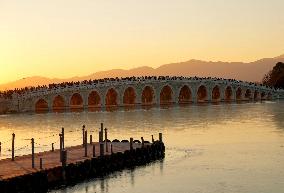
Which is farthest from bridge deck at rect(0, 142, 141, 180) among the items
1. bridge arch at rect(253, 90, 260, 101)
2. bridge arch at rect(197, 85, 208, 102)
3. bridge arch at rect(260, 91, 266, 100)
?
bridge arch at rect(253, 90, 260, 101)

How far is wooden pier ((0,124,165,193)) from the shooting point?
2248 cm

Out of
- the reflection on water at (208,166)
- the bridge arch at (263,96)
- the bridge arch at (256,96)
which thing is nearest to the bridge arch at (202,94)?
the bridge arch at (256,96)

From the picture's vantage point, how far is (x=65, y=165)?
24828 mm

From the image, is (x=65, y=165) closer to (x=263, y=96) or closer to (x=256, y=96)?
(x=263, y=96)

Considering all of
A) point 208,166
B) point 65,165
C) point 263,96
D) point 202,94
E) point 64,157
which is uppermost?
point 202,94

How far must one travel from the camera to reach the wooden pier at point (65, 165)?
73.8ft

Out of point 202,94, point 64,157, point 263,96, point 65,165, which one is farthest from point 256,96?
point 64,157

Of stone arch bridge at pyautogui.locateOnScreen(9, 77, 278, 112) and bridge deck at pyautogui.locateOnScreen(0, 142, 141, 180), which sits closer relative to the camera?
bridge deck at pyautogui.locateOnScreen(0, 142, 141, 180)

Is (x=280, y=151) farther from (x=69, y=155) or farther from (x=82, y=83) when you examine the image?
(x=82, y=83)

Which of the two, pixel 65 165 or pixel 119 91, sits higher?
pixel 119 91

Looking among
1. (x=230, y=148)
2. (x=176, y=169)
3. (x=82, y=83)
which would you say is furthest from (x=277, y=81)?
(x=176, y=169)

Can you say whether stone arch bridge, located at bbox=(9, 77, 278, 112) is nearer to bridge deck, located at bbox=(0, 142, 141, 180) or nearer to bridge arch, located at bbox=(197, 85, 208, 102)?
bridge arch, located at bbox=(197, 85, 208, 102)

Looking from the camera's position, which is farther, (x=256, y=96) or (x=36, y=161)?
(x=256, y=96)

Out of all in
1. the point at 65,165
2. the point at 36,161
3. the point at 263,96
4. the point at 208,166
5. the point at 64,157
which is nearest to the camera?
the point at 64,157
